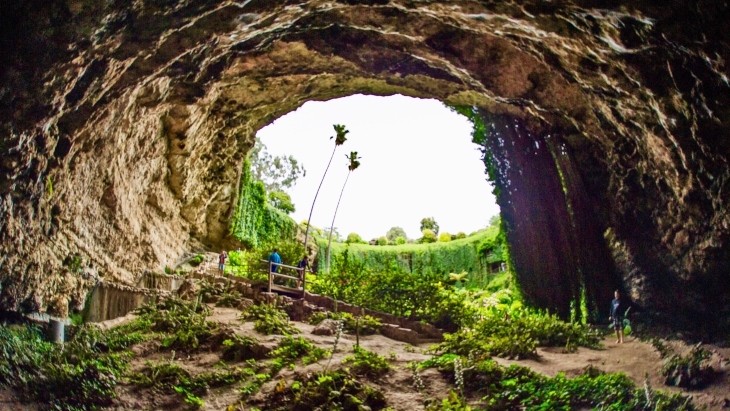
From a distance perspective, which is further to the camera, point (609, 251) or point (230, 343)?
point (609, 251)

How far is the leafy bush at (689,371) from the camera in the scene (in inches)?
349

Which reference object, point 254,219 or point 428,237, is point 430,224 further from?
point 254,219

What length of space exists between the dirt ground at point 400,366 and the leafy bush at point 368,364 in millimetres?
160

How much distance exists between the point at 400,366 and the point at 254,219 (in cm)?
1521

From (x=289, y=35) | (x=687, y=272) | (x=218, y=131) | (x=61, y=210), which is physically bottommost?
(x=687, y=272)

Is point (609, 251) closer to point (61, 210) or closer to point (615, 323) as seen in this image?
point (615, 323)

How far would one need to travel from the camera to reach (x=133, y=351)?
31.2 feet

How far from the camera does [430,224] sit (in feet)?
118

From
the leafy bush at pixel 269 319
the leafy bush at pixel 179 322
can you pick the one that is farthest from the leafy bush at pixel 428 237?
the leafy bush at pixel 179 322

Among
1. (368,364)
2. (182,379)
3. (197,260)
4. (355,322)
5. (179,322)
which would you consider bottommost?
(182,379)

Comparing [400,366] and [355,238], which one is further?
[355,238]

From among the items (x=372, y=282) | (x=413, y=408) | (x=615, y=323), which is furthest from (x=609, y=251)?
(x=413, y=408)

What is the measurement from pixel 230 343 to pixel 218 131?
948 cm

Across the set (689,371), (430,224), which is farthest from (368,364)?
(430,224)
